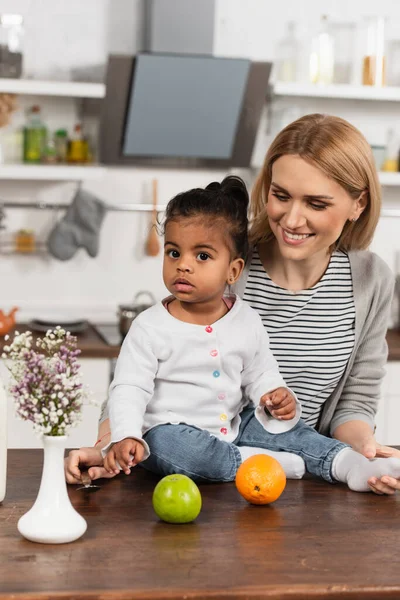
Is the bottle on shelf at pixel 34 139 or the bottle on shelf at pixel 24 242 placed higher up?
the bottle on shelf at pixel 34 139

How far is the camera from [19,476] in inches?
64.1

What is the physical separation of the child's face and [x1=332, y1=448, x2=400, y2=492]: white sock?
14.5 inches

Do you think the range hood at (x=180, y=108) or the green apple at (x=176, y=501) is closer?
the green apple at (x=176, y=501)

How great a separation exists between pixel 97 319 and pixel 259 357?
2.44 metres

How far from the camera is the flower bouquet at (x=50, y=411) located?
1.31 metres

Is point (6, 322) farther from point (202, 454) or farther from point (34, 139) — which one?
point (202, 454)

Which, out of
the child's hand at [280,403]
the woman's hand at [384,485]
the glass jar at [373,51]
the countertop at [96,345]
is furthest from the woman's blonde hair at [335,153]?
the glass jar at [373,51]

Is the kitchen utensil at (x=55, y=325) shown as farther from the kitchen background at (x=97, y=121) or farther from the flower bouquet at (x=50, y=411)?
the flower bouquet at (x=50, y=411)

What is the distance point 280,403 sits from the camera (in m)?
1.67

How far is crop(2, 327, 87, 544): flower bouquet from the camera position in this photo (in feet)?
4.30

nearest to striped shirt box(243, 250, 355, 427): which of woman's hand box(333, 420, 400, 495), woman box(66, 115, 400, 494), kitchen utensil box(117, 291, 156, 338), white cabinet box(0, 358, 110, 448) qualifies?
woman box(66, 115, 400, 494)

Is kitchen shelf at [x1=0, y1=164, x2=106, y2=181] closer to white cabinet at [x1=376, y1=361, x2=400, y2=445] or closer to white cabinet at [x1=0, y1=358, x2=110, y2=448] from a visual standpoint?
white cabinet at [x1=0, y1=358, x2=110, y2=448]

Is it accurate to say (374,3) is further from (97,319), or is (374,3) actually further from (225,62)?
(97,319)

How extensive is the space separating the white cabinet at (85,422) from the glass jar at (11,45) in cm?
115
